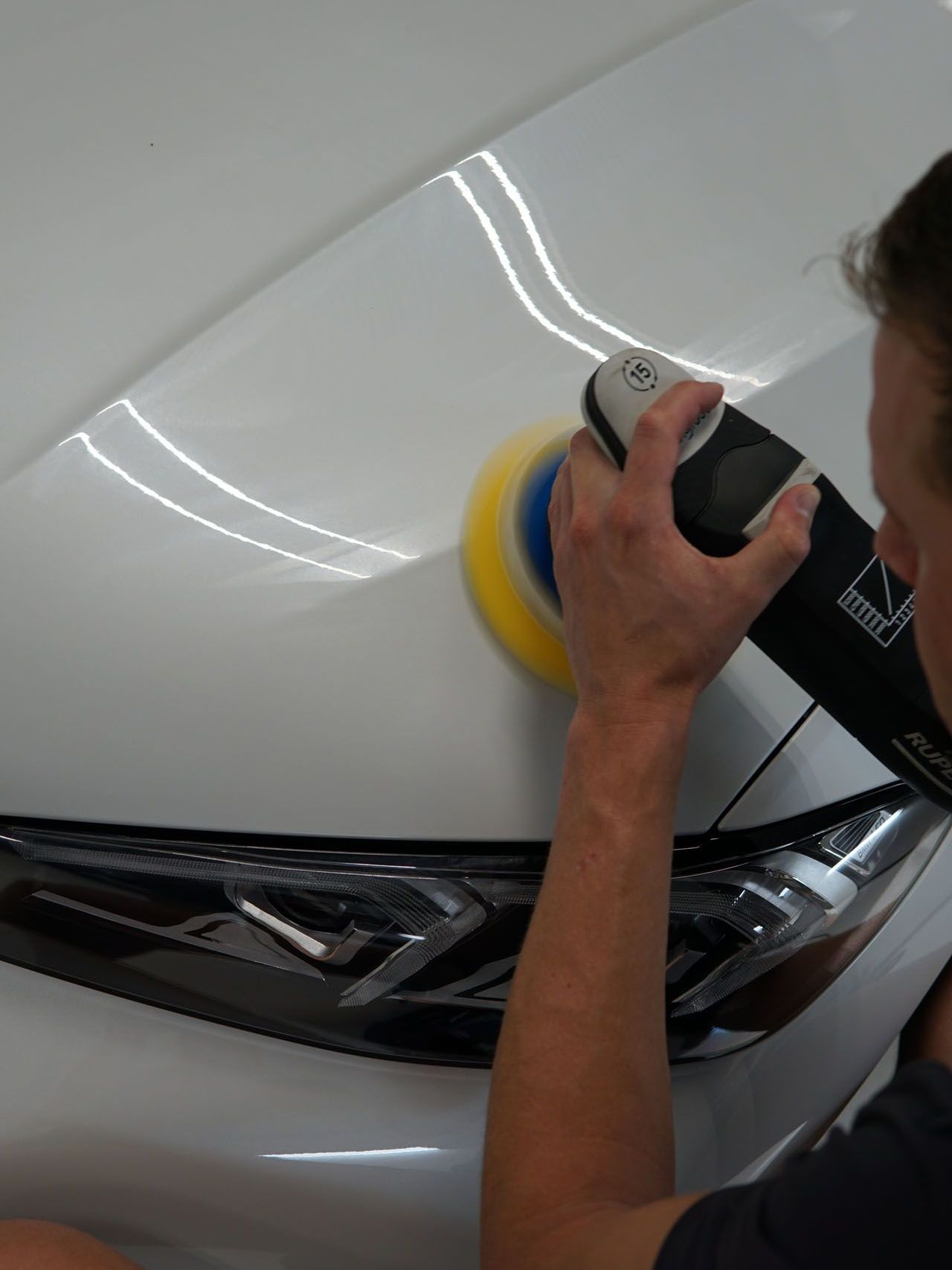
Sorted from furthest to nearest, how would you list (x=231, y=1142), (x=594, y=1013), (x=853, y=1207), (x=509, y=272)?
1. (x=509, y=272)
2. (x=231, y=1142)
3. (x=594, y=1013)
4. (x=853, y=1207)

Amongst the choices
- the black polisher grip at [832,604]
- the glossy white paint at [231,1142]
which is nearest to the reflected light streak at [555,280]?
the black polisher grip at [832,604]

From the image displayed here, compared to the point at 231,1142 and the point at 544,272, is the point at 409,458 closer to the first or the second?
the point at 544,272

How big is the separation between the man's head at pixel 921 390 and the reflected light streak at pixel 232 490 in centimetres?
35

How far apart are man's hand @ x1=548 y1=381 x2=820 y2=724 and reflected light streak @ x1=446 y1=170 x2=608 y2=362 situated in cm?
16

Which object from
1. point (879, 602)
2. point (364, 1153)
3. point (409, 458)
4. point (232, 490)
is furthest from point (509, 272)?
point (364, 1153)

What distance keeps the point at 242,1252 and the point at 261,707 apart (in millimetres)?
414

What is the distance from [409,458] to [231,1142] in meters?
0.51

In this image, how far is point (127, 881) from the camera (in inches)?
32.0

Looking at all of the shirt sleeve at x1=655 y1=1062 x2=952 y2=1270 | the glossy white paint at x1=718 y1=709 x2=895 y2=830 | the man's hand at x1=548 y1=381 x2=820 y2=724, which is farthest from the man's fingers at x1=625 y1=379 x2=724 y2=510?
the shirt sleeve at x1=655 y1=1062 x2=952 y2=1270

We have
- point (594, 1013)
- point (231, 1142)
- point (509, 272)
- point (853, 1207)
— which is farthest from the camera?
point (509, 272)

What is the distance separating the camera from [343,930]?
0.82 metres

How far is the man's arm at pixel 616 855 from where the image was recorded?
709 millimetres

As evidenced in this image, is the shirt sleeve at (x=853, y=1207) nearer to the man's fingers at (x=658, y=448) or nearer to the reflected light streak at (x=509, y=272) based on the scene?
the man's fingers at (x=658, y=448)

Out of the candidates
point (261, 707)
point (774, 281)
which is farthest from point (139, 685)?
point (774, 281)
